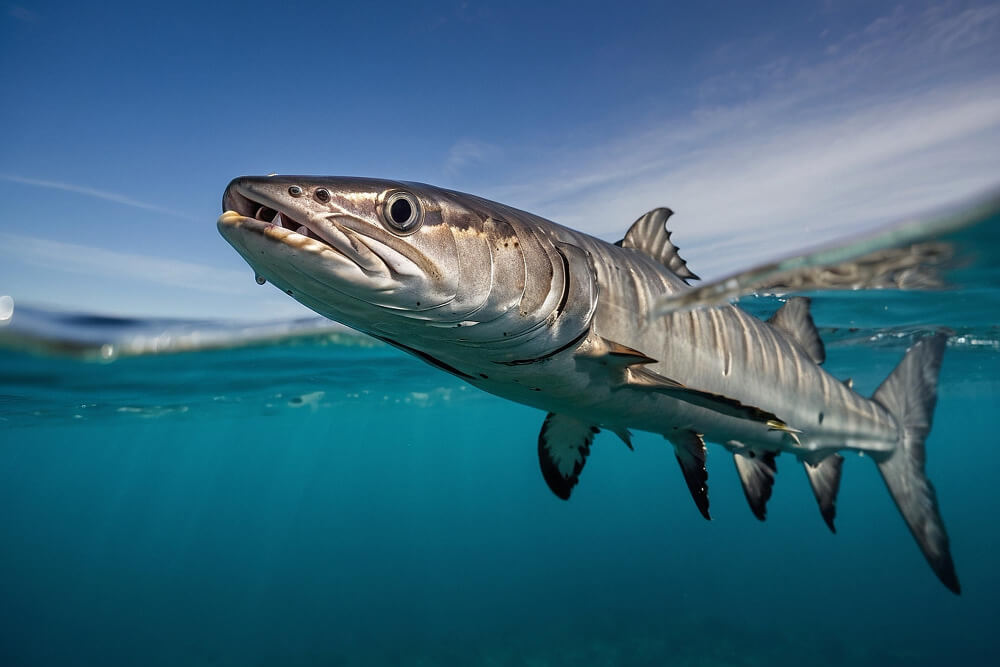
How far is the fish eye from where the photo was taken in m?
2.15

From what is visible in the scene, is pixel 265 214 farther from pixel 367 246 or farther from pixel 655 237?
pixel 655 237

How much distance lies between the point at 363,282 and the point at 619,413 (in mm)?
2278

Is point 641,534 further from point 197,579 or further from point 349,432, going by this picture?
point 197,579

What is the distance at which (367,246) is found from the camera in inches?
81.1

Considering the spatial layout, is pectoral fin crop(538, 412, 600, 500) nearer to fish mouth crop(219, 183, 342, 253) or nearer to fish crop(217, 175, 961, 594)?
fish crop(217, 175, 961, 594)

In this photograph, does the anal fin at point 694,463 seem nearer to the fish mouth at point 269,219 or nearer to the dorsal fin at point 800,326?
the dorsal fin at point 800,326

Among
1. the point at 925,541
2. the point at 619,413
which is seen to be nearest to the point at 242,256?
the point at 619,413

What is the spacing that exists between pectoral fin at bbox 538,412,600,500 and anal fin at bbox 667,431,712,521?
662mm

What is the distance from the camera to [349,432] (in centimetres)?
5356

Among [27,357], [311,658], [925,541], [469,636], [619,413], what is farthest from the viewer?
[469,636]

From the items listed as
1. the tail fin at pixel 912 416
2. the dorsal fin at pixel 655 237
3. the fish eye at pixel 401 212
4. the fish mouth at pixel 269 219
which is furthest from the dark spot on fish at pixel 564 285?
the tail fin at pixel 912 416

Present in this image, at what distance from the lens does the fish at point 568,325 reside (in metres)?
2.05

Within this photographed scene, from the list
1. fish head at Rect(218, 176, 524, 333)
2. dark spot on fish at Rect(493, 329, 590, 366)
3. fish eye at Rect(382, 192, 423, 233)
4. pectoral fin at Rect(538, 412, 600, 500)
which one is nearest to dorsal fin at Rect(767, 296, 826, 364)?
pectoral fin at Rect(538, 412, 600, 500)

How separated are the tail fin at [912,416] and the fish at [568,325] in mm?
29
